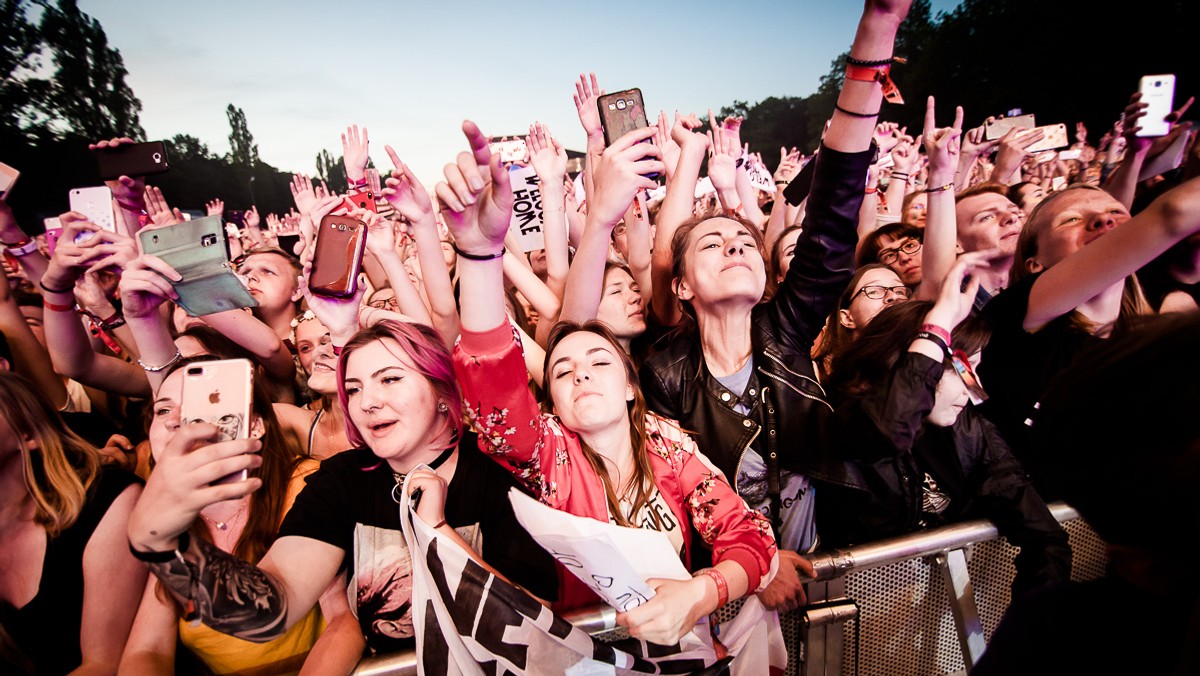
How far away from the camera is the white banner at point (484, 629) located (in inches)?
55.1

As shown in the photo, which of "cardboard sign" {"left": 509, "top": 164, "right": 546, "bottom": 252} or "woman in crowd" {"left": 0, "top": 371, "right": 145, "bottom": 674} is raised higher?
"cardboard sign" {"left": 509, "top": 164, "right": 546, "bottom": 252}

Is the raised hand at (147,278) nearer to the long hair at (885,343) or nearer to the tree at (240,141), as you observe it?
the long hair at (885,343)

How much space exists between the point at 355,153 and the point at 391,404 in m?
2.49

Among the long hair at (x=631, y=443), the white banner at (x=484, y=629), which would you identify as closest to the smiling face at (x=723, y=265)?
the long hair at (x=631, y=443)

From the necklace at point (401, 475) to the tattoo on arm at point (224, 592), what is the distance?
37 cm

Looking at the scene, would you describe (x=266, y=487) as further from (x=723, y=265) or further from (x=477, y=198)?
(x=723, y=265)

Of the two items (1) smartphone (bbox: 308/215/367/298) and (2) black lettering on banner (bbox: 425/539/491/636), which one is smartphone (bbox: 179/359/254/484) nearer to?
(2) black lettering on banner (bbox: 425/539/491/636)

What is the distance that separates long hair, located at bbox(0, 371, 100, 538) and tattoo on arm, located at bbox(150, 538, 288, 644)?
29.5 inches

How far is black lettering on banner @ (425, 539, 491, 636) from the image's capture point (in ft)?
4.60

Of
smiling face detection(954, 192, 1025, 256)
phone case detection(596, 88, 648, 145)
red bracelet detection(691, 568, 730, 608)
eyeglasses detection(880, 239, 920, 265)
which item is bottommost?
red bracelet detection(691, 568, 730, 608)

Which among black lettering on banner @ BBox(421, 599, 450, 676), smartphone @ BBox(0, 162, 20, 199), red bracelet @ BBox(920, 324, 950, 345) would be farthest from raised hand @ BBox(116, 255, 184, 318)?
red bracelet @ BBox(920, 324, 950, 345)

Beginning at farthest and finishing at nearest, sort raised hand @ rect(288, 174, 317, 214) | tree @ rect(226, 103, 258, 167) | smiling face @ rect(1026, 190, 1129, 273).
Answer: tree @ rect(226, 103, 258, 167) < raised hand @ rect(288, 174, 317, 214) < smiling face @ rect(1026, 190, 1129, 273)

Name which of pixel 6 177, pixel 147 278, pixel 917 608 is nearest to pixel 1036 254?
pixel 917 608

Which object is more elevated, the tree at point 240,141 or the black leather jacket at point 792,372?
the tree at point 240,141
